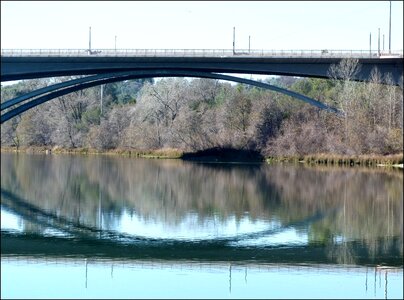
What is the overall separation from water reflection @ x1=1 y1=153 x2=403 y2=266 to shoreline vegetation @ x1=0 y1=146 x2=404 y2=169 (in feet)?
23.1

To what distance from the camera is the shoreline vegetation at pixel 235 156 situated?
46688 millimetres

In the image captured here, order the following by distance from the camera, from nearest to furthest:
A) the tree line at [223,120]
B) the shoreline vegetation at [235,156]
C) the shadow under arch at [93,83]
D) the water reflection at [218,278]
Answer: the water reflection at [218,278]
the shoreline vegetation at [235,156]
the shadow under arch at [93,83]
the tree line at [223,120]

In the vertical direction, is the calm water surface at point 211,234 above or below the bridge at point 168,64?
below

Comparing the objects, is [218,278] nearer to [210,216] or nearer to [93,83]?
[210,216]

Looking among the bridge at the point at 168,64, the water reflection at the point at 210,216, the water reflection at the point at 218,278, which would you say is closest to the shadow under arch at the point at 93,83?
the bridge at the point at 168,64

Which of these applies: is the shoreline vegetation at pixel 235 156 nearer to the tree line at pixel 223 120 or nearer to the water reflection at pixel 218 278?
the tree line at pixel 223 120

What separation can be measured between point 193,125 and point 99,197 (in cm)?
3136

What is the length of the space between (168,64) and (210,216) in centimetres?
2766

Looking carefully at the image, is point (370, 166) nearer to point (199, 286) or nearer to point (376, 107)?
point (376, 107)

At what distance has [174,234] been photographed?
19641mm

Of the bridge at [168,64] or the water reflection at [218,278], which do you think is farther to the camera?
the bridge at [168,64]

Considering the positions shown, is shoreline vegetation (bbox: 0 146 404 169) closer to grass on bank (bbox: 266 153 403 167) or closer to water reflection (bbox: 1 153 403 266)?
grass on bank (bbox: 266 153 403 167)

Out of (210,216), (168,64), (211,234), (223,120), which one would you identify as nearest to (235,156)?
(223,120)

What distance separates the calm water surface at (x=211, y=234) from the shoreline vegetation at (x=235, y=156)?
1142 centimetres
